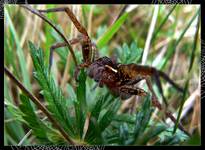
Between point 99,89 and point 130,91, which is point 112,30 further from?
point 130,91

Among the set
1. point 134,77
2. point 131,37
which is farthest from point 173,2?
point 131,37

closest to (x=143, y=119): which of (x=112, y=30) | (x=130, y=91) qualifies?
(x=130, y=91)

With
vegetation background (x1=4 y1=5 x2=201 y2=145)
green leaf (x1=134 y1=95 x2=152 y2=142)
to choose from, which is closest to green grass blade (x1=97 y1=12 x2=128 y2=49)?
vegetation background (x1=4 y1=5 x2=201 y2=145)

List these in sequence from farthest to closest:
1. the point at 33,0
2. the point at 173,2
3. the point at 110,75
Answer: the point at 33,0 → the point at 173,2 → the point at 110,75

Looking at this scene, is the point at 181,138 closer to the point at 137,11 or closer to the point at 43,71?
the point at 43,71

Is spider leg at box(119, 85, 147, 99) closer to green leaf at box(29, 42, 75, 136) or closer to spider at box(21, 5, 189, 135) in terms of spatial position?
spider at box(21, 5, 189, 135)

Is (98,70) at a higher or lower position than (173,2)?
lower

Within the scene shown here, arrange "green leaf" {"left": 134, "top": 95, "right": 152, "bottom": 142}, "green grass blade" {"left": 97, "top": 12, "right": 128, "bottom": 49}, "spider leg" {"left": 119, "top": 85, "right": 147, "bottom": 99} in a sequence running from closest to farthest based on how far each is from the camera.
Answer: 1. "green leaf" {"left": 134, "top": 95, "right": 152, "bottom": 142}
2. "spider leg" {"left": 119, "top": 85, "right": 147, "bottom": 99}
3. "green grass blade" {"left": 97, "top": 12, "right": 128, "bottom": 49}

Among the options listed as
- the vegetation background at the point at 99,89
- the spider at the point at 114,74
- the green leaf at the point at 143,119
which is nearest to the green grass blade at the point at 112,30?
the vegetation background at the point at 99,89
